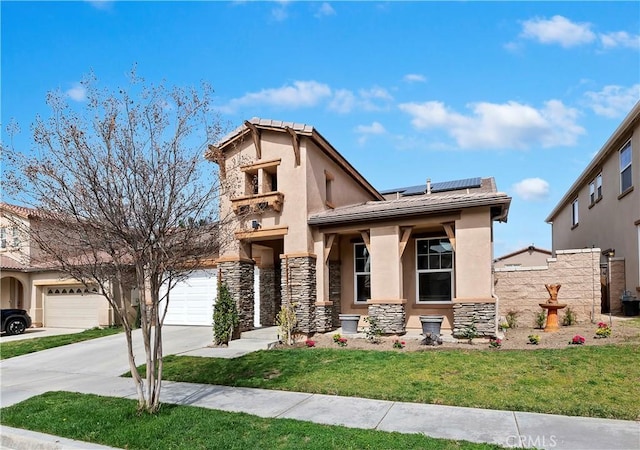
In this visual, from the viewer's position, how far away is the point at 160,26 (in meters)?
9.27

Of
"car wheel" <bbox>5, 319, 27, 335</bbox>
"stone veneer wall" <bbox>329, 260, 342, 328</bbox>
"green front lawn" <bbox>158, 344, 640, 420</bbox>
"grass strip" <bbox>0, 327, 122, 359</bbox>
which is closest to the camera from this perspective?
"green front lawn" <bbox>158, 344, 640, 420</bbox>

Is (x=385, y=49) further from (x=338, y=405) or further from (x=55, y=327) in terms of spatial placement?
(x=55, y=327)

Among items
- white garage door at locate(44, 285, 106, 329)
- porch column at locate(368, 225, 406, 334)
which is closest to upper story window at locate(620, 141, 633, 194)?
porch column at locate(368, 225, 406, 334)

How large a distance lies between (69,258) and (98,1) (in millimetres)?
5640

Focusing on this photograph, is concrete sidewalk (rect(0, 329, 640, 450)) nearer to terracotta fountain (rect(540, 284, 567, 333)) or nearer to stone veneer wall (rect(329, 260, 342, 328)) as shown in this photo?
terracotta fountain (rect(540, 284, 567, 333))

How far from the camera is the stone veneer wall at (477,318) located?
1134 centimetres

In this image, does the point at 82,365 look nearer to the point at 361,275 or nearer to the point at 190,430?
the point at 190,430

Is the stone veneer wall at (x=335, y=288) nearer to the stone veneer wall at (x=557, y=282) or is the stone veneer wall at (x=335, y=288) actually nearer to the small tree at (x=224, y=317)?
the small tree at (x=224, y=317)

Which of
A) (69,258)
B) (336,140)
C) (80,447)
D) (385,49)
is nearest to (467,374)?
(80,447)

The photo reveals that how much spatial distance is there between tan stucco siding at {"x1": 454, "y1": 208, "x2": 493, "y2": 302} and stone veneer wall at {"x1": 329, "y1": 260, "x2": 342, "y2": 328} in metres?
4.71

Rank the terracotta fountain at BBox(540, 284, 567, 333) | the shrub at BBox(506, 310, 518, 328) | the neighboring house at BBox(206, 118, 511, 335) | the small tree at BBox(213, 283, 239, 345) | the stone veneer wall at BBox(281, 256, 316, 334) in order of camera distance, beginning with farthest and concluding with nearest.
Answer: the shrub at BBox(506, 310, 518, 328) → the stone veneer wall at BBox(281, 256, 316, 334) → the small tree at BBox(213, 283, 239, 345) → the terracotta fountain at BBox(540, 284, 567, 333) → the neighboring house at BBox(206, 118, 511, 335)

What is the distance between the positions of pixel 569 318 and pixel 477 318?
3859 mm
